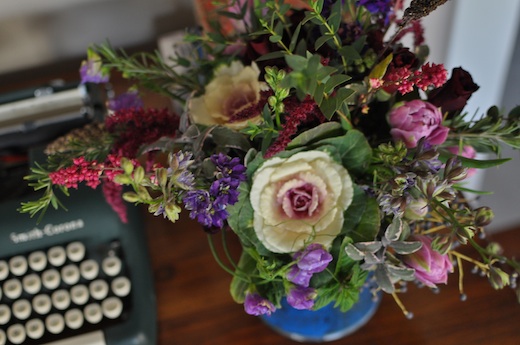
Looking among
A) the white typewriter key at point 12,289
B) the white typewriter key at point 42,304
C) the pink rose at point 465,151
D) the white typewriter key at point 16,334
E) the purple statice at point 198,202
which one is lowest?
the white typewriter key at point 16,334

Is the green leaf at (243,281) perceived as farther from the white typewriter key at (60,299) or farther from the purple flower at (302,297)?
the white typewriter key at (60,299)

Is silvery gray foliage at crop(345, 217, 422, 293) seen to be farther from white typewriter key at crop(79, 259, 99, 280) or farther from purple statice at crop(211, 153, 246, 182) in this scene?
white typewriter key at crop(79, 259, 99, 280)

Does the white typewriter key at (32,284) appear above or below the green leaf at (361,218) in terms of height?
below

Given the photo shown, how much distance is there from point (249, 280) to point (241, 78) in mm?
213

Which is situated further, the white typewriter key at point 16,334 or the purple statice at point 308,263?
the white typewriter key at point 16,334

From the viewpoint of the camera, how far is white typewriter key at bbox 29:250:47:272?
76cm

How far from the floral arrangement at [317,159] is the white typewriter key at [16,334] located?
27cm

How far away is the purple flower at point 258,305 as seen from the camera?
547 mm

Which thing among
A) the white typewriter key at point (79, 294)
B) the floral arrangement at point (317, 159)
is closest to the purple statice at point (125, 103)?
the floral arrangement at point (317, 159)

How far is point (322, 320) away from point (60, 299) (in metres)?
0.35

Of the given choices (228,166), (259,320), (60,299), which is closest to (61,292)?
(60,299)

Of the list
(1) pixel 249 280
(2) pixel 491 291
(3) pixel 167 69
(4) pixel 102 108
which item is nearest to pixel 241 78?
(3) pixel 167 69

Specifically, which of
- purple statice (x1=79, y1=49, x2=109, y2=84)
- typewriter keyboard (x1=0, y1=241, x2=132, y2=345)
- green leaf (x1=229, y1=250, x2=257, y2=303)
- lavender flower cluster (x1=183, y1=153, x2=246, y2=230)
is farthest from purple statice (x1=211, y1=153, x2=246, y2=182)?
typewriter keyboard (x1=0, y1=241, x2=132, y2=345)

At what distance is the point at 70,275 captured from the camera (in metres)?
0.76
